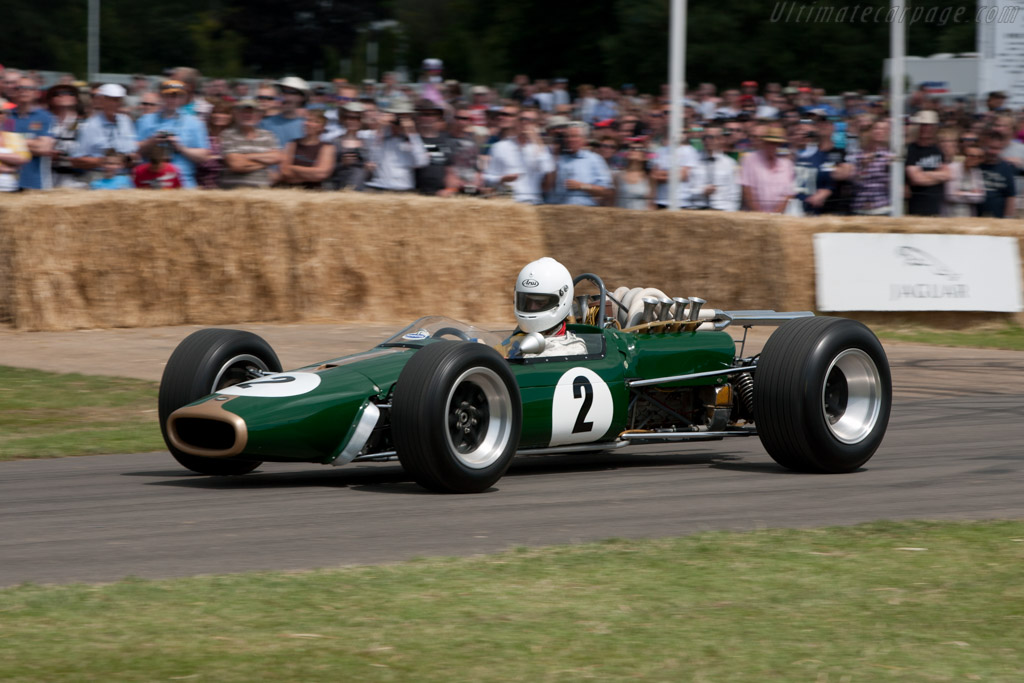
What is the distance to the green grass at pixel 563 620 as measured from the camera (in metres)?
3.88

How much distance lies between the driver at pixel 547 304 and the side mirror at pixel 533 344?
9 cm

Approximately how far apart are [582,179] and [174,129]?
4.30m

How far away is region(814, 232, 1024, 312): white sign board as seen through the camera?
1512 cm

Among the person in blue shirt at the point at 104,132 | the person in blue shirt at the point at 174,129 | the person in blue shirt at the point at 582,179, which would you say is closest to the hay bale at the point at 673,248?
the person in blue shirt at the point at 582,179

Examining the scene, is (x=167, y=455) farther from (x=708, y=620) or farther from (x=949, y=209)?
(x=949, y=209)

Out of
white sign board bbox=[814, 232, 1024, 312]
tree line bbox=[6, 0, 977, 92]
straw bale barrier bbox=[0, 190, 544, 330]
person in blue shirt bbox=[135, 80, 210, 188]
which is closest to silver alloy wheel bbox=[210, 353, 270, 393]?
straw bale barrier bbox=[0, 190, 544, 330]

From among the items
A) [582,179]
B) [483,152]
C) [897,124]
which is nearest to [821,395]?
[582,179]

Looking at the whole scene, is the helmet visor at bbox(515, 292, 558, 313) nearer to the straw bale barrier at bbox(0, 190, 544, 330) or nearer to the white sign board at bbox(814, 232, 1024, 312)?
the straw bale barrier at bbox(0, 190, 544, 330)

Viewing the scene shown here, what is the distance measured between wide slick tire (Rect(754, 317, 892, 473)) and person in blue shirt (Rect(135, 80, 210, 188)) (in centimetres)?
736

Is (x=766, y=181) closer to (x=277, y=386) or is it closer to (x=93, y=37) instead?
(x=277, y=386)

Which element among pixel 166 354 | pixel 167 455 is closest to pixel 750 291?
pixel 166 354

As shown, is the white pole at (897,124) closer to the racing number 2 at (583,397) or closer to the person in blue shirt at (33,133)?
the person in blue shirt at (33,133)

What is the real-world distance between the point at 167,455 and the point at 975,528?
4.64 meters

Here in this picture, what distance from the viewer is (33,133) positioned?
44.0ft
